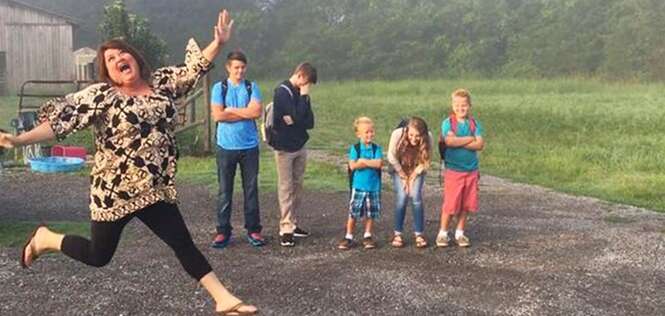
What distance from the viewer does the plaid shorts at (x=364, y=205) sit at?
6.98 meters

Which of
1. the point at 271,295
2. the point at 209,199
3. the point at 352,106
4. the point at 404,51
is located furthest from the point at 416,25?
the point at 271,295

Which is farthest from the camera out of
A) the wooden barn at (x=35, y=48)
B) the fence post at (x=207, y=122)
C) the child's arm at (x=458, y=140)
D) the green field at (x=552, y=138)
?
the wooden barn at (x=35, y=48)

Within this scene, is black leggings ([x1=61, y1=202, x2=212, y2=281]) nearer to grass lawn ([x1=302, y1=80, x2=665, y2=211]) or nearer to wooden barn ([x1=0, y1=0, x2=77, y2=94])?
grass lawn ([x1=302, y1=80, x2=665, y2=211])

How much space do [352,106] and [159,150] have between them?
25.9 metres

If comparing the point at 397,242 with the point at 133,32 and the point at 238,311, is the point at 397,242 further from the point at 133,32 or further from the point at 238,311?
the point at 133,32

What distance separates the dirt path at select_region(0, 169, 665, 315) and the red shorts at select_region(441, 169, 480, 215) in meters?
0.38

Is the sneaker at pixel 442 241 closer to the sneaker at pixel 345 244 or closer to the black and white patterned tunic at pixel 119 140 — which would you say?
the sneaker at pixel 345 244

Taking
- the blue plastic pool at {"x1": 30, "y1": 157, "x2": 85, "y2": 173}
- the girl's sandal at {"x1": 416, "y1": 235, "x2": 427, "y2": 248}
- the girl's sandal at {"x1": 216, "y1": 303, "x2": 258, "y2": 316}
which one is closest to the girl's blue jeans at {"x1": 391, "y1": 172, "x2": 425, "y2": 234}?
the girl's sandal at {"x1": 416, "y1": 235, "x2": 427, "y2": 248}

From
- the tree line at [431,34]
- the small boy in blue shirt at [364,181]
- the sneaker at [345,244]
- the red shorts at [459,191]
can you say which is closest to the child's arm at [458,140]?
the red shorts at [459,191]

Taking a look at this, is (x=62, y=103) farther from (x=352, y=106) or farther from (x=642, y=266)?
(x=352, y=106)

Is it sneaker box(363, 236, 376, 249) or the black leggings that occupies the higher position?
the black leggings

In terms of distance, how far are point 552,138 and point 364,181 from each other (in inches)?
484

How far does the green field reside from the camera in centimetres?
1157

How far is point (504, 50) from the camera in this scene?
191ft
